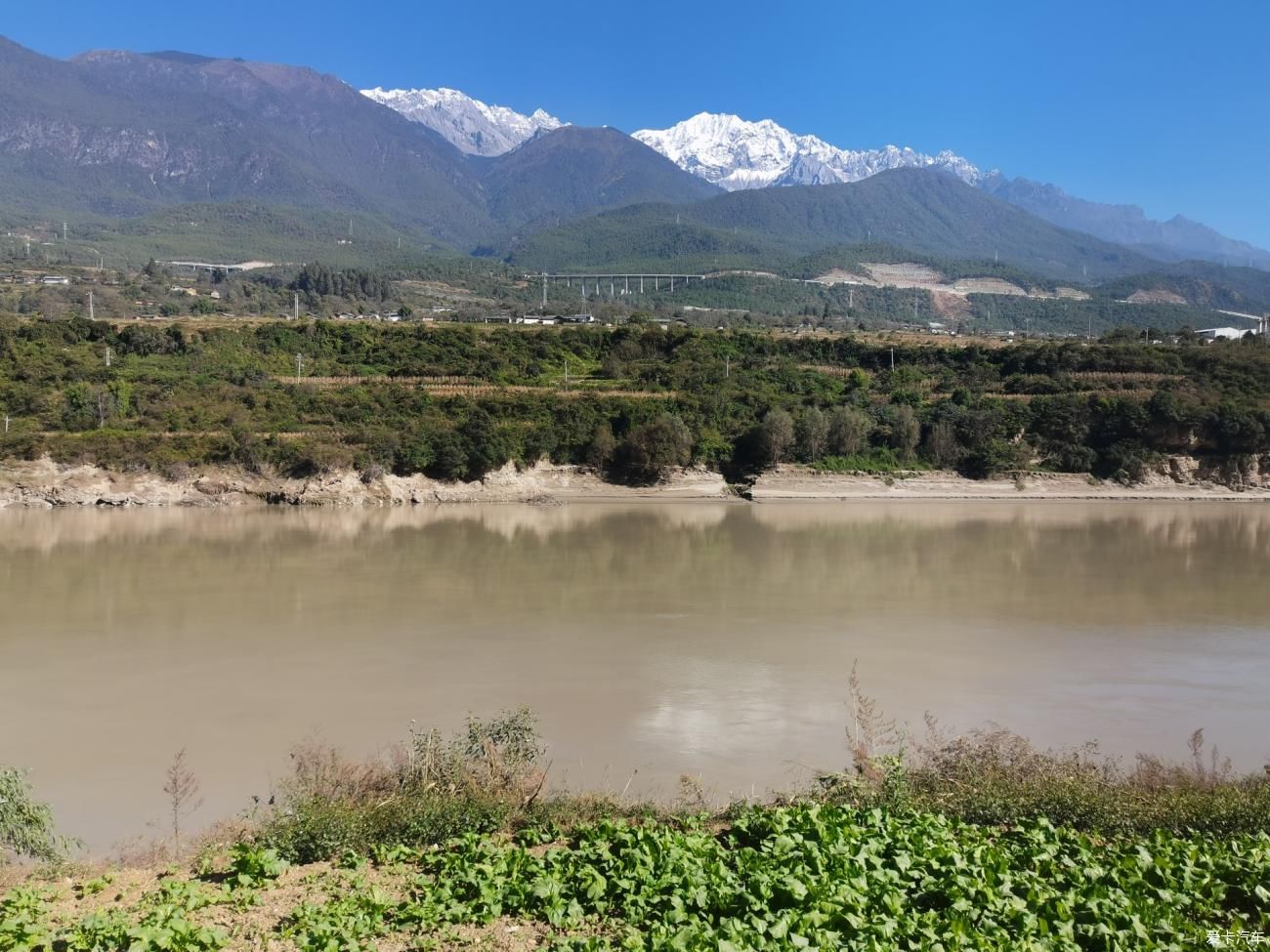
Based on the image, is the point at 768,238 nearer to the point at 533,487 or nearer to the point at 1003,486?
the point at 1003,486

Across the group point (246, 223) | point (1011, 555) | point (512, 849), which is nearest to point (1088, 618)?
point (1011, 555)

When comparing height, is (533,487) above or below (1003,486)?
below

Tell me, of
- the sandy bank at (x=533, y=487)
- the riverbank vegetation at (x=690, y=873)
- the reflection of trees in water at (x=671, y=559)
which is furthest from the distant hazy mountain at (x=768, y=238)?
the riverbank vegetation at (x=690, y=873)

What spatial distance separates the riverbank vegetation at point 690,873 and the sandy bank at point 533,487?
27.0 m

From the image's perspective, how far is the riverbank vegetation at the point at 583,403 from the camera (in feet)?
114

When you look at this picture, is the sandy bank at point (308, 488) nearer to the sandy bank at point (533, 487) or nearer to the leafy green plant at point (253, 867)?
the sandy bank at point (533, 487)

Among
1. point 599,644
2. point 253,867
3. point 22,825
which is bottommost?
point 599,644

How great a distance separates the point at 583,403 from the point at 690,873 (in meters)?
33.6

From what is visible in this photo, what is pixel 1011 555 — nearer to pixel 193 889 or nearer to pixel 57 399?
pixel 193 889

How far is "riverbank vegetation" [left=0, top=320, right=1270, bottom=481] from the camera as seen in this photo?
114 feet

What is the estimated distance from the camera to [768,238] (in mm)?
152000

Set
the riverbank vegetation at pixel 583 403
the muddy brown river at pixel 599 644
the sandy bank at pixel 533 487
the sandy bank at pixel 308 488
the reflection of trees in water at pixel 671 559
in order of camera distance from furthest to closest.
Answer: the riverbank vegetation at pixel 583 403
the sandy bank at pixel 533 487
the sandy bank at pixel 308 488
the reflection of trees in water at pixel 671 559
the muddy brown river at pixel 599 644

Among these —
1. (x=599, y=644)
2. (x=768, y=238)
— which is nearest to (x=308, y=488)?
(x=599, y=644)

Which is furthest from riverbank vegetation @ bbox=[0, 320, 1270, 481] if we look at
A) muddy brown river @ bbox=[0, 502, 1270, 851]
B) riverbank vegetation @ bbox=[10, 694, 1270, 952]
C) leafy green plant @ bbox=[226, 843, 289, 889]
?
leafy green plant @ bbox=[226, 843, 289, 889]
